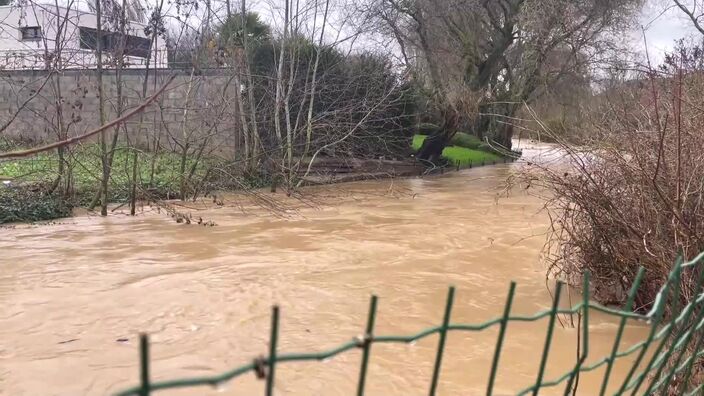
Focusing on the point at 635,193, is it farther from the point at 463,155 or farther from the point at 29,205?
the point at 463,155

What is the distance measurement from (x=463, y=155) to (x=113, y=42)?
1607 centimetres

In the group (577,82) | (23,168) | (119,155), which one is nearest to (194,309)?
(119,155)

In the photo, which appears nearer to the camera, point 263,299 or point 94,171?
point 263,299

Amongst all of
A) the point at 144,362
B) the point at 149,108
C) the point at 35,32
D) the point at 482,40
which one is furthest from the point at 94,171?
the point at 482,40

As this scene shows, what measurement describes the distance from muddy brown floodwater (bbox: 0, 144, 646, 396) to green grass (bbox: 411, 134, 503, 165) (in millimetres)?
12522

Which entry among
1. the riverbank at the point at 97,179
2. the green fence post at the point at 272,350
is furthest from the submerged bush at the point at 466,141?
the green fence post at the point at 272,350

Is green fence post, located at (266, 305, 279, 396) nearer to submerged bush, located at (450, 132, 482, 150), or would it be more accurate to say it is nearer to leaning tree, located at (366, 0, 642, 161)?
leaning tree, located at (366, 0, 642, 161)

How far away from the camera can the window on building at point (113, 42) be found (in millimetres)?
11227

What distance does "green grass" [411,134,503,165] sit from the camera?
2369cm

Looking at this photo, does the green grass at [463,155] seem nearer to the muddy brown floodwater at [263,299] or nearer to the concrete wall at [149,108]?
the concrete wall at [149,108]

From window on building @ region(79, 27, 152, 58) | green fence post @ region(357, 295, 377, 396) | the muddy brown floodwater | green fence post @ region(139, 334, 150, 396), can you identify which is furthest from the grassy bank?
green fence post @ region(139, 334, 150, 396)

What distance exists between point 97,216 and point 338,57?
28.4 ft

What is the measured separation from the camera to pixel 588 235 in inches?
237

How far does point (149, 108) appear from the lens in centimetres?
1357
